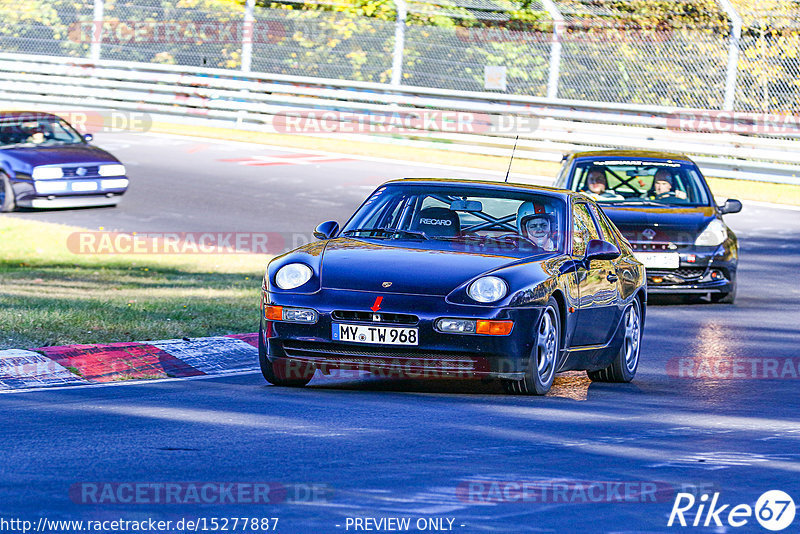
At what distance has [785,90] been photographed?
2445 cm

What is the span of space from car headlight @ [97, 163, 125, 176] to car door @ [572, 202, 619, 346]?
1115 centimetres

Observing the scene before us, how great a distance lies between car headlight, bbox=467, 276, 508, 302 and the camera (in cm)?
853

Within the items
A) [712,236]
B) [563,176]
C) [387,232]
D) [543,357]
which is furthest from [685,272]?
[543,357]

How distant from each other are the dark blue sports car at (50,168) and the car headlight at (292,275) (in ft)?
37.6

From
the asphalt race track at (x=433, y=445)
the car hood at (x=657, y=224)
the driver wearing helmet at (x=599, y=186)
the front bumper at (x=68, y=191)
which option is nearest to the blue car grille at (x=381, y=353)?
the asphalt race track at (x=433, y=445)

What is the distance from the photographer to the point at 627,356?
10320mm

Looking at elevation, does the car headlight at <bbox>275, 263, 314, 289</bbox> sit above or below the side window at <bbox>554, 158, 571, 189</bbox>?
above

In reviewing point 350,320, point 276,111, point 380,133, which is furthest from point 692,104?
point 350,320

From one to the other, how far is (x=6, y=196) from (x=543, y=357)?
12.3m

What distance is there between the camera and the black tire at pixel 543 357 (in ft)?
28.8

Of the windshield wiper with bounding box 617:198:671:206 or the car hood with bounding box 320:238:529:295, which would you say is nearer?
the car hood with bounding box 320:238:529:295

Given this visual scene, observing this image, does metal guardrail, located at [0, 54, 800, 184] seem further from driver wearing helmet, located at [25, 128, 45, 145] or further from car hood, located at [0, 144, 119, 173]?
driver wearing helmet, located at [25, 128, 45, 145]

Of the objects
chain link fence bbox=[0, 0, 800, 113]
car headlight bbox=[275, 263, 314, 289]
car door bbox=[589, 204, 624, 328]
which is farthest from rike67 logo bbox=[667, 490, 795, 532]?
chain link fence bbox=[0, 0, 800, 113]

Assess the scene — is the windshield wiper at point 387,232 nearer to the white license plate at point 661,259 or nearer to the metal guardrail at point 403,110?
the white license plate at point 661,259
